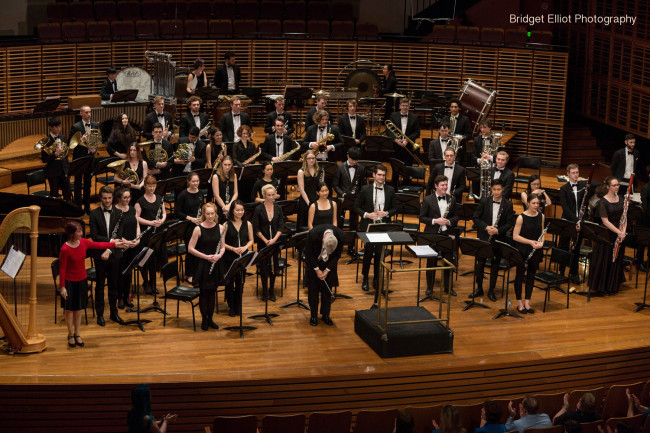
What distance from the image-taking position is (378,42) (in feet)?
53.4

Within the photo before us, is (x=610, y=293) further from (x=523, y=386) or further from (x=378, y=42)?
(x=378, y=42)

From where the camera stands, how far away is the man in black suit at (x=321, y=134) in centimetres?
1216

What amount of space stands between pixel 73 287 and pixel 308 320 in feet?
8.52

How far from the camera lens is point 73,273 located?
8352 millimetres

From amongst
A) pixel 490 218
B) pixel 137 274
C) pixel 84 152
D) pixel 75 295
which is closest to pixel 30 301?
pixel 75 295

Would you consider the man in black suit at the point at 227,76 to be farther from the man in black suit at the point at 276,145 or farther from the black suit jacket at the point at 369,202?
the black suit jacket at the point at 369,202

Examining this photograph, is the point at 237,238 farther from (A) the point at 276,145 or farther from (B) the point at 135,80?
(B) the point at 135,80

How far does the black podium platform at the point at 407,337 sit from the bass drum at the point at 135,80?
22.5 feet

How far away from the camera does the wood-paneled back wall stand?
15.0m

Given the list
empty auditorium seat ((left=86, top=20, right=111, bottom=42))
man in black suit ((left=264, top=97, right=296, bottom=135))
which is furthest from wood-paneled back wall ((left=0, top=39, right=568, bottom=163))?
man in black suit ((left=264, top=97, right=296, bottom=135))

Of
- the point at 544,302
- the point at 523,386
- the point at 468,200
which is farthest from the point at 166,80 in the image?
the point at 523,386

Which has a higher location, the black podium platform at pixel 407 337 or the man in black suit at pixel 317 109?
the man in black suit at pixel 317 109

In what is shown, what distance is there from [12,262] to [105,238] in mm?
1090

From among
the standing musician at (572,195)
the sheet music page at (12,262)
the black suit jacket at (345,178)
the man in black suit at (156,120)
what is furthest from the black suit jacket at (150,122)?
the standing musician at (572,195)
